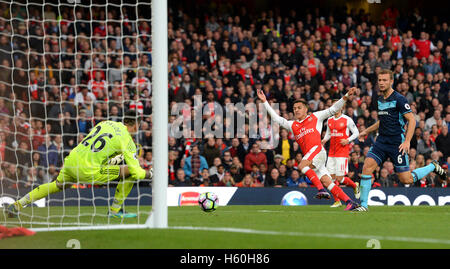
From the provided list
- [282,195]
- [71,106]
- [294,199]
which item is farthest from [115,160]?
[282,195]

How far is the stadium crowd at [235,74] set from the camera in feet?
53.7

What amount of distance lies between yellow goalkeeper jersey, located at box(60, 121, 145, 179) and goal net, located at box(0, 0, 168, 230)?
32cm

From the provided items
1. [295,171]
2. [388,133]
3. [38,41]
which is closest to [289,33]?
→ [295,171]

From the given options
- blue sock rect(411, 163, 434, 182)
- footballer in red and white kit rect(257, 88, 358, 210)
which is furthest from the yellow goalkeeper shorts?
blue sock rect(411, 163, 434, 182)

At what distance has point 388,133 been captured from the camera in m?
11.2

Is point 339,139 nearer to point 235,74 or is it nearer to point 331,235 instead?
point 235,74

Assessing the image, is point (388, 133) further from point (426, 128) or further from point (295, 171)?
A: point (426, 128)

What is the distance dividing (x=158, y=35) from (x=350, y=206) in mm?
5087

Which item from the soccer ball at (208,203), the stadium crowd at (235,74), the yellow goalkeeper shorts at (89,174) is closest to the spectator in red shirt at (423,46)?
the stadium crowd at (235,74)

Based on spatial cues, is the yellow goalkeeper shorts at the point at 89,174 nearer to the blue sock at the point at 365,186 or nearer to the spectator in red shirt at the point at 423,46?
the blue sock at the point at 365,186

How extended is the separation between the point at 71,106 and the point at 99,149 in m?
6.60

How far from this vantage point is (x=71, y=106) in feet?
53.5

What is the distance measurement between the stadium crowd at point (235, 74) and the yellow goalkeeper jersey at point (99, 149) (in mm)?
3501

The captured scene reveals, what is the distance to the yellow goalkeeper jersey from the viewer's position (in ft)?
32.6
